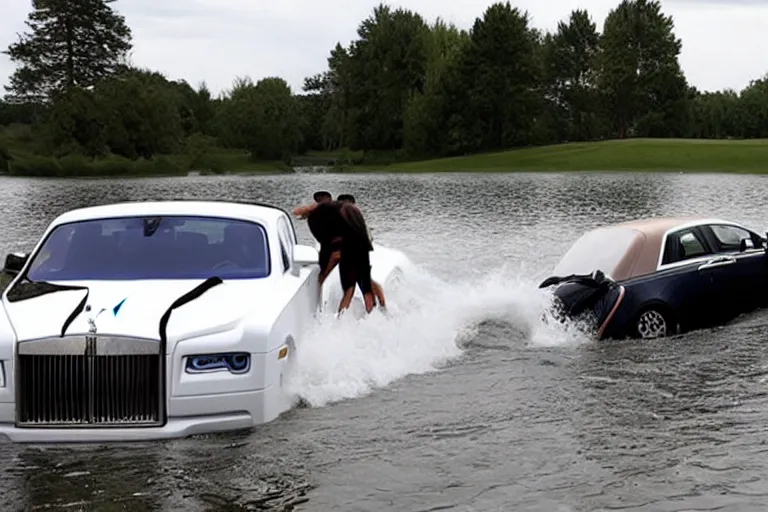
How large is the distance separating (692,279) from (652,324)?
97 cm

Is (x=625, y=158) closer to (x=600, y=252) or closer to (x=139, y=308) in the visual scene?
(x=600, y=252)

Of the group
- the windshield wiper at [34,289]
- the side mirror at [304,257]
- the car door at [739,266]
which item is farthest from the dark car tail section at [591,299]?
the windshield wiper at [34,289]

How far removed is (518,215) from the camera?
1427 inches

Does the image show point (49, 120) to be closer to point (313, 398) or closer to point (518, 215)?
point (518, 215)

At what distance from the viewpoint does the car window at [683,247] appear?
12562 millimetres

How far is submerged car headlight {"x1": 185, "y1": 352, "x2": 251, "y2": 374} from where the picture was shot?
22.5 ft

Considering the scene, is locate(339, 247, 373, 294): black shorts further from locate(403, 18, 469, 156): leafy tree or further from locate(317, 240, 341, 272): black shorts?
locate(403, 18, 469, 156): leafy tree

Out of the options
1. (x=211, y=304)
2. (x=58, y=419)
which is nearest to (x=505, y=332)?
(x=211, y=304)

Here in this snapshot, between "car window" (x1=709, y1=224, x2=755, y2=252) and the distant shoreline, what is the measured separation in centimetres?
5913

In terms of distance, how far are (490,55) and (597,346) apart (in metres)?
102

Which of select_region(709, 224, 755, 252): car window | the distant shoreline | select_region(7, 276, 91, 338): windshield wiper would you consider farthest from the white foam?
the distant shoreline

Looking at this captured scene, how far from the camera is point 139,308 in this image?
23.4 ft

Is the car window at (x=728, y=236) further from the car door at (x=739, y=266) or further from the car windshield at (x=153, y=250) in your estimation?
the car windshield at (x=153, y=250)

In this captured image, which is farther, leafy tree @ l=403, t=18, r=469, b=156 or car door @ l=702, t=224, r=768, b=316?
leafy tree @ l=403, t=18, r=469, b=156
